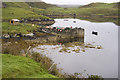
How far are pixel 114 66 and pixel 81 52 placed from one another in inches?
581

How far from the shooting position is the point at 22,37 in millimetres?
60125

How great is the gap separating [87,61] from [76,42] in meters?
24.6

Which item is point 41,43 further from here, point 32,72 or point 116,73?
point 32,72

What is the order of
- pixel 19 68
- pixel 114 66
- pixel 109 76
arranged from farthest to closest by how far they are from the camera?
pixel 114 66
pixel 109 76
pixel 19 68

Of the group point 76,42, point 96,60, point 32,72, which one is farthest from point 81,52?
point 32,72

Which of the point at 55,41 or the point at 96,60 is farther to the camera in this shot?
the point at 55,41

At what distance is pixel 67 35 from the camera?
6775cm

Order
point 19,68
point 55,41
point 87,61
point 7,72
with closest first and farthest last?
1. point 7,72
2. point 19,68
3. point 87,61
4. point 55,41

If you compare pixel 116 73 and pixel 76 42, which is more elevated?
pixel 76 42

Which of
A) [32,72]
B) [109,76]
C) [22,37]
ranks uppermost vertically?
[22,37]

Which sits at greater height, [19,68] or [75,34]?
[75,34]

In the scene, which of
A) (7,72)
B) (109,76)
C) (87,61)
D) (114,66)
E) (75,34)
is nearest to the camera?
(7,72)

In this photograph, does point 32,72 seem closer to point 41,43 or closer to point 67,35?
point 41,43

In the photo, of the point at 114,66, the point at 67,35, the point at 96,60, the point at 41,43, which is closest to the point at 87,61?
the point at 96,60
